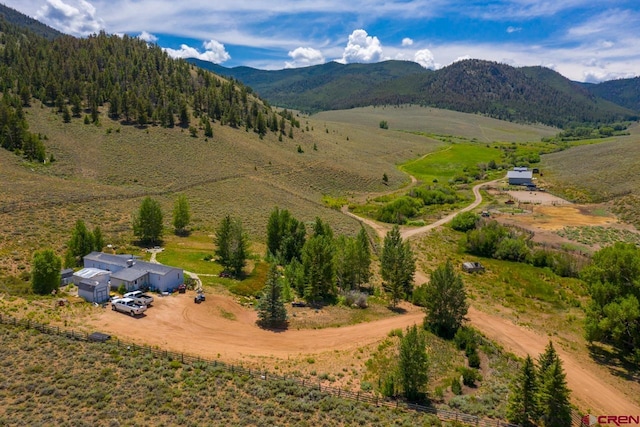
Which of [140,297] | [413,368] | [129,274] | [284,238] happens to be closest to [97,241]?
[129,274]

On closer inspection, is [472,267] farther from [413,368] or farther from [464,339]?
[413,368]

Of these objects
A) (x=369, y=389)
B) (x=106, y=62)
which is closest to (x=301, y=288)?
(x=369, y=389)

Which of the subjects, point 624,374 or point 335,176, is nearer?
point 624,374

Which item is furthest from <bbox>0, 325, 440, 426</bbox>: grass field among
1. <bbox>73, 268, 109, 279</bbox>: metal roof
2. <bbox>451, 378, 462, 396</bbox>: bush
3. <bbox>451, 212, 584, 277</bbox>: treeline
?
<bbox>451, 212, 584, 277</bbox>: treeline

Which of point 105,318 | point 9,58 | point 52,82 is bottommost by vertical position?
point 105,318

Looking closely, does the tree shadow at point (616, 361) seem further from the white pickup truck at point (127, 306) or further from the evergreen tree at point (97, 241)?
the evergreen tree at point (97, 241)

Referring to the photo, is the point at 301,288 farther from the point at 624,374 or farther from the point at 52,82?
the point at 52,82
